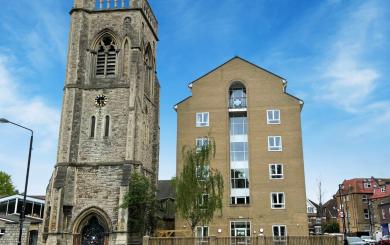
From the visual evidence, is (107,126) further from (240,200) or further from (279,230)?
(279,230)

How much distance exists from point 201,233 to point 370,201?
44.6 metres

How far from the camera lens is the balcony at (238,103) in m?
39.8

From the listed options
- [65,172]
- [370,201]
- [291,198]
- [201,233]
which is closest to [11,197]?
[65,172]

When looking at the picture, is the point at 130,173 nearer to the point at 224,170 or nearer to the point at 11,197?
the point at 224,170

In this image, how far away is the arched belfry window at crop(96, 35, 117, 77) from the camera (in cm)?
3859

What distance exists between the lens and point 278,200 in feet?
120

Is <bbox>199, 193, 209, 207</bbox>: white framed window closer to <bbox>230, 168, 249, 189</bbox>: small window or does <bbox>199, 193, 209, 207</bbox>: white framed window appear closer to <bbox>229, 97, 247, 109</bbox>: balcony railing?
<bbox>230, 168, 249, 189</bbox>: small window

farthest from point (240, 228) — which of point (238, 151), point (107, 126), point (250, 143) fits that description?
point (107, 126)

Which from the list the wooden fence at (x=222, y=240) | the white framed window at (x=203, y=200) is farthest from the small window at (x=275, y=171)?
the wooden fence at (x=222, y=240)

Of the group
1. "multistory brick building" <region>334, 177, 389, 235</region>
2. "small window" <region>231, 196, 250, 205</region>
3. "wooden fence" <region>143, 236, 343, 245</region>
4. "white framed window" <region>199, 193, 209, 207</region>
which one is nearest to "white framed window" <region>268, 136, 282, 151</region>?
"small window" <region>231, 196, 250, 205</region>

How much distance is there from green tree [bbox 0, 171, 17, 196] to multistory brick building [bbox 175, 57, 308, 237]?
3569 cm

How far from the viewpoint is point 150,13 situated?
44.4 m

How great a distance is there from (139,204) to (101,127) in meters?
7.86

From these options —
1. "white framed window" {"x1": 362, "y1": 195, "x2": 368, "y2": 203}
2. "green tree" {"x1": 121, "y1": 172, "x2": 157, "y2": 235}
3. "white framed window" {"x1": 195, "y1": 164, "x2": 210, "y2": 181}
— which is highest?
"white framed window" {"x1": 362, "y1": 195, "x2": 368, "y2": 203}
